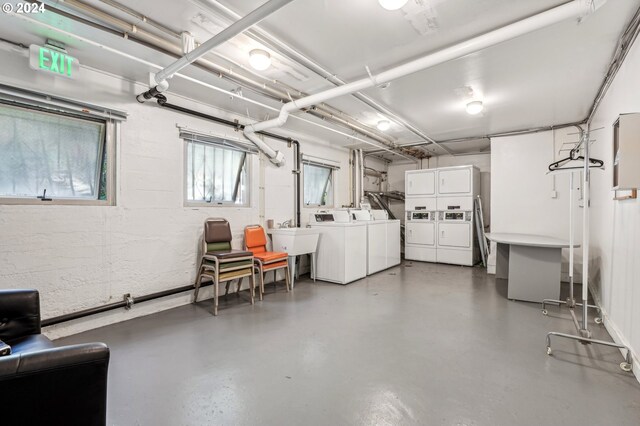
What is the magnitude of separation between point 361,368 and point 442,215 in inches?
190

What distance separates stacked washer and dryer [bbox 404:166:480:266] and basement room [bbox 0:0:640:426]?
1136 millimetres

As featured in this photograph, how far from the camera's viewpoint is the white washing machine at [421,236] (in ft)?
20.6

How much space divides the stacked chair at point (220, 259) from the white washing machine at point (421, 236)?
4167mm

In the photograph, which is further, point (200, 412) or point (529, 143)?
point (529, 143)

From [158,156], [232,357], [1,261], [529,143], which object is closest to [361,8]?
[158,156]

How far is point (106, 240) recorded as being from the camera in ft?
9.42

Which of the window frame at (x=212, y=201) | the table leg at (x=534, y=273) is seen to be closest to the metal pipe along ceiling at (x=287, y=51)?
the window frame at (x=212, y=201)

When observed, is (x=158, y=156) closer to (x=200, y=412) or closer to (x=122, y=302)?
(x=122, y=302)

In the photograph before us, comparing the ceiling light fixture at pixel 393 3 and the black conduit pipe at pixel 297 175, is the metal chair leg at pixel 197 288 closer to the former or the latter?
the black conduit pipe at pixel 297 175

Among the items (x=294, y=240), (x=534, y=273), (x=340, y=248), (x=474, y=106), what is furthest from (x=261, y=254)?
(x=534, y=273)

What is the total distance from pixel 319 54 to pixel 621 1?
221cm

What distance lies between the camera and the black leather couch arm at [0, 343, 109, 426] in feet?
3.15

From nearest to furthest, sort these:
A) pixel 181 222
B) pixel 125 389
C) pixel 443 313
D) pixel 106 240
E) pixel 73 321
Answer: pixel 125 389, pixel 73 321, pixel 106 240, pixel 443 313, pixel 181 222
